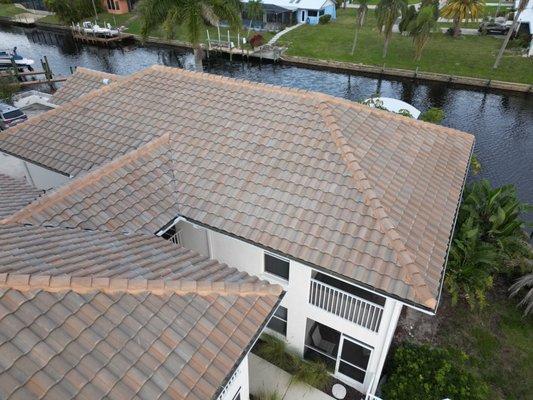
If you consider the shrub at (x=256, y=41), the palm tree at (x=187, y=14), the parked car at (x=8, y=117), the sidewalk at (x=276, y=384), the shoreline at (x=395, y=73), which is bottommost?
the sidewalk at (x=276, y=384)

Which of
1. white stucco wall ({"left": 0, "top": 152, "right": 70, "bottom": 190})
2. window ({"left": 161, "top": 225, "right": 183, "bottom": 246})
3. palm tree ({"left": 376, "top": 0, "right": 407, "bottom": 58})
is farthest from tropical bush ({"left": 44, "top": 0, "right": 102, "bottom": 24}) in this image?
window ({"left": 161, "top": 225, "right": 183, "bottom": 246})

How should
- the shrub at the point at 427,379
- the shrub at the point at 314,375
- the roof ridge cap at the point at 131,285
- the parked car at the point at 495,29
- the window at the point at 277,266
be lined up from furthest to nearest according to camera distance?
1. the parked car at the point at 495,29
2. the shrub at the point at 314,375
3. the window at the point at 277,266
4. the shrub at the point at 427,379
5. the roof ridge cap at the point at 131,285

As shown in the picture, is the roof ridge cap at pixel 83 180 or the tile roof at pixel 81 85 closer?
the roof ridge cap at pixel 83 180

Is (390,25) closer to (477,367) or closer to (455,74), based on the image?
(455,74)

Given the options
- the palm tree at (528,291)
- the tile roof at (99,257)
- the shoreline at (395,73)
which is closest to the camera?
the tile roof at (99,257)

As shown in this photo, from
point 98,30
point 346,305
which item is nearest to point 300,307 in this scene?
point 346,305

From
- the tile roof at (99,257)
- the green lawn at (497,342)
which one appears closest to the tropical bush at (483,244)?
the green lawn at (497,342)

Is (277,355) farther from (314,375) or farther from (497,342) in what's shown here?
(497,342)

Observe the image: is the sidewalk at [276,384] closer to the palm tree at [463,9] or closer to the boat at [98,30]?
the palm tree at [463,9]
